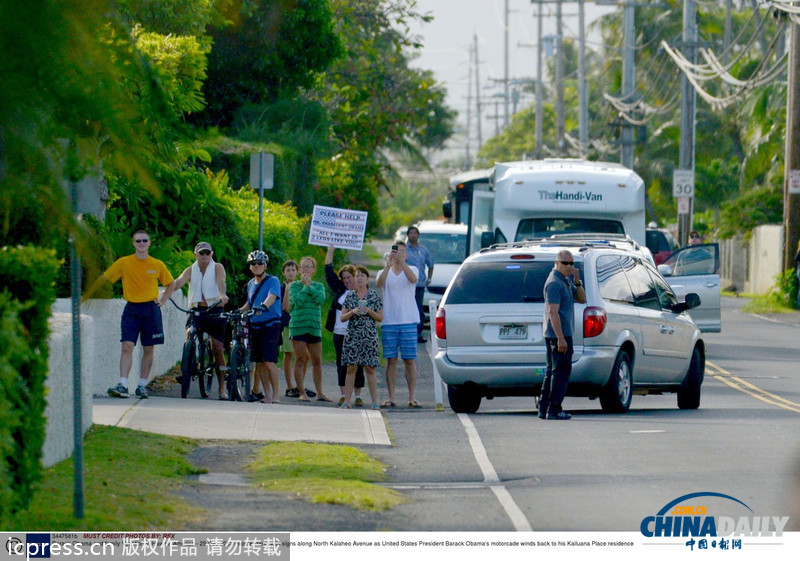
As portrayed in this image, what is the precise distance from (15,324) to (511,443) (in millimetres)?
5554

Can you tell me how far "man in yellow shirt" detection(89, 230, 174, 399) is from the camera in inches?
560

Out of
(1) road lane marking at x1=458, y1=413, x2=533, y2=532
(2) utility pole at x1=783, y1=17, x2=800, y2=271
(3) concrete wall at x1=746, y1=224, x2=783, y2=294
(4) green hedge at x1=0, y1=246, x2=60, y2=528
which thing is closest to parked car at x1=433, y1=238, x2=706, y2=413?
(1) road lane marking at x1=458, y1=413, x2=533, y2=532

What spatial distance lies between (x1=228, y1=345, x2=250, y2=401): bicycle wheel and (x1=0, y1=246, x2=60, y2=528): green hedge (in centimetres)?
713

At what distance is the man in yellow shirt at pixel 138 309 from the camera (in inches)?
560

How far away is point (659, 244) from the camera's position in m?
32.9

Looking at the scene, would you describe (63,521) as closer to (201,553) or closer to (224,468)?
(201,553)

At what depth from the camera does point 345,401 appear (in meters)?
15.5

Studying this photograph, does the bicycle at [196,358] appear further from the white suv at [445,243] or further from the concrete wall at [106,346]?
the white suv at [445,243]

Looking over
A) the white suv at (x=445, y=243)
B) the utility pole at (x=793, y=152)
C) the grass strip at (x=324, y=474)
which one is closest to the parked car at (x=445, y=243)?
the white suv at (x=445, y=243)

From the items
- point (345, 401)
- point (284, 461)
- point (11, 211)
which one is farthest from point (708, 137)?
point (11, 211)

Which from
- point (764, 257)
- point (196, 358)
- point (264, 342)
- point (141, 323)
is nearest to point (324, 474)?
point (141, 323)

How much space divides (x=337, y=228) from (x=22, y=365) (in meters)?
10.9

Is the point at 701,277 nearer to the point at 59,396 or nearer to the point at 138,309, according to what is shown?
the point at 138,309

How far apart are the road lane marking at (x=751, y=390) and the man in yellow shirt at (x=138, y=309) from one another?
6785 mm
